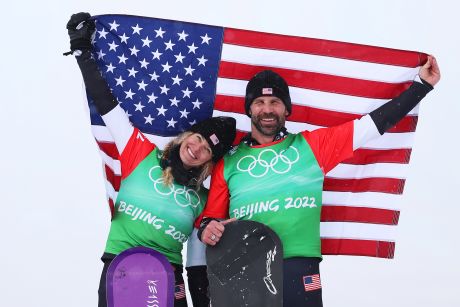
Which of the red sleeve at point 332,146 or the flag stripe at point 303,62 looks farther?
the flag stripe at point 303,62

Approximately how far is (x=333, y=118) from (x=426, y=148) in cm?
279

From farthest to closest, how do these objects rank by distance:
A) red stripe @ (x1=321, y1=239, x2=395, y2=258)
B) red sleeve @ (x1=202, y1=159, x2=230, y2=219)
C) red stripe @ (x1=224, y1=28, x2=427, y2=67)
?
1. red stripe @ (x1=321, y1=239, x2=395, y2=258)
2. red stripe @ (x1=224, y1=28, x2=427, y2=67)
3. red sleeve @ (x1=202, y1=159, x2=230, y2=219)

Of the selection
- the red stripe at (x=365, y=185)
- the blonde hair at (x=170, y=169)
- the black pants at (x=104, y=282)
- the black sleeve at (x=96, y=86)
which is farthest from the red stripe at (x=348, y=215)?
the black sleeve at (x=96, y=86)

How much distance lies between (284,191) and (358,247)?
0.90 m

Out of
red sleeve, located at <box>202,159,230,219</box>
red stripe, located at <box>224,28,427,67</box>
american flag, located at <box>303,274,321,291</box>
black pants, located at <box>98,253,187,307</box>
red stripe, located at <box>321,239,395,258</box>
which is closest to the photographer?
american flag, located at <box>303,274,321,291</box>

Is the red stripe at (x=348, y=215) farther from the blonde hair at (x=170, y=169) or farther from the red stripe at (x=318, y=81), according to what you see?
the blonde hair at (x=170, y=169)

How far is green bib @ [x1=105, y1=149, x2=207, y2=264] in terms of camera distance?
13.0 feet

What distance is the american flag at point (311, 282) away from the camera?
381 cm

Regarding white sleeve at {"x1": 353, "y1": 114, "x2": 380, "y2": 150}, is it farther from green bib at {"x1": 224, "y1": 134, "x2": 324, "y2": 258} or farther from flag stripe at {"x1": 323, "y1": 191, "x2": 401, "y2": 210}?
flag stripe at {"x1": 323, "y1": 191, "x2": 401, "y2": 210}

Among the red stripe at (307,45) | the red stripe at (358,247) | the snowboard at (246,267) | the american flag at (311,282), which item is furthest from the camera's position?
the red stripe at (358,247)

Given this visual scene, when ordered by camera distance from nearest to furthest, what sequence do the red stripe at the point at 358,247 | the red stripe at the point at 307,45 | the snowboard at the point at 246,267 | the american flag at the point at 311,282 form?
the snowboard at the point at 246,267 < the american flag at the point at 311,282 < the red stripe at the point at 307,45 < the red stripe at the point at 358,247

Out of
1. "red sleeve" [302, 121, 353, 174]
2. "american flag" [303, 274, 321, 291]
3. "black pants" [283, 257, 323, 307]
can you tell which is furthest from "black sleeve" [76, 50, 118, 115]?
"american flag" [303, 274, 321, 291]

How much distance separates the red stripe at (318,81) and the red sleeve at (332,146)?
0.49 metres

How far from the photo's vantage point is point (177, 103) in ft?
14.7
